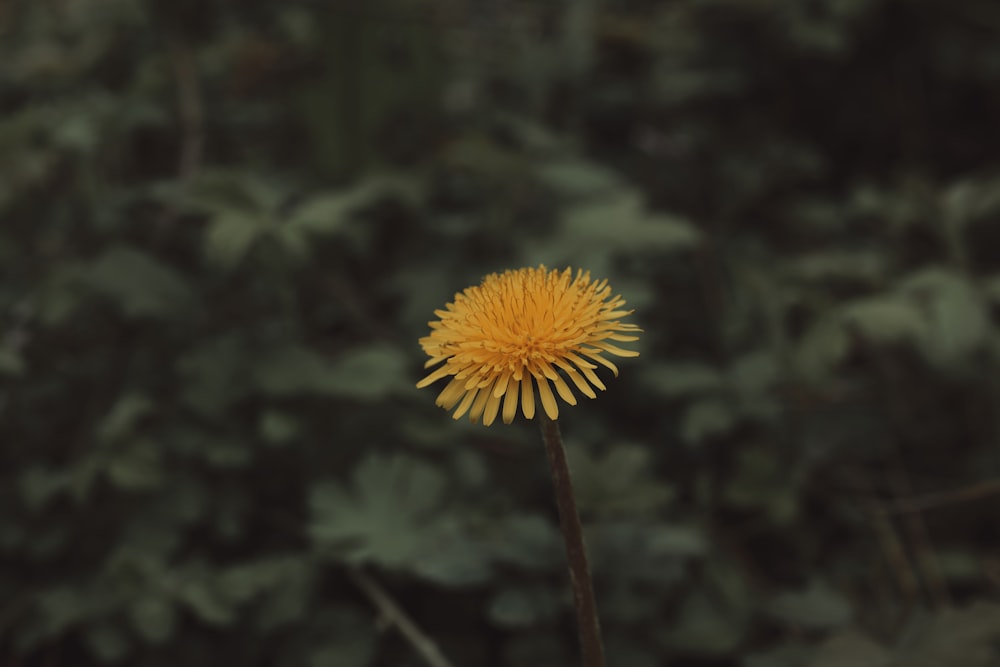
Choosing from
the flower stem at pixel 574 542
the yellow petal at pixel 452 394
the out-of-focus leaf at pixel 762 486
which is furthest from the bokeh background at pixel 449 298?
the yellow petal at pixel 452 394

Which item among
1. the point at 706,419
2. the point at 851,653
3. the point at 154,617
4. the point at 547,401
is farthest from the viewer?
the point at 706,419

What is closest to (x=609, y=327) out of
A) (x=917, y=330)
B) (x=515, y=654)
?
(x=515, y=654)

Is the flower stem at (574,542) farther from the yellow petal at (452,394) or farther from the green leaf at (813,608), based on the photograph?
the green leaf at (813,608)

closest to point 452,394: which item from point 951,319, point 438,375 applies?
point 438,375

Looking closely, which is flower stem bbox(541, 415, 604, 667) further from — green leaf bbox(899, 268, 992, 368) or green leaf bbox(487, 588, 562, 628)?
green leaf bbox(899, 268, 992, 368)

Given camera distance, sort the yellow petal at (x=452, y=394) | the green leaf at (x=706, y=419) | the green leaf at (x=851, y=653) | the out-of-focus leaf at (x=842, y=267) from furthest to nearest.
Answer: the out-of-focus leaf at (x=842, y=267) → the green leaf at (x=706, y=419) → the green leaf at (x=851, y=653) → the yellow petal at (x=452, y=394)

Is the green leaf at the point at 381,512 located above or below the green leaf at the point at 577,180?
below

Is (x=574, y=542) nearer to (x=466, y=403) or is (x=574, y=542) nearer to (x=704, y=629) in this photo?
Answer: (x=466, y=403)
